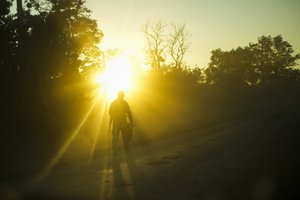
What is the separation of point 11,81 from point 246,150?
9074 mm

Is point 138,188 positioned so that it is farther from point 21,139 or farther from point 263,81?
point 263,81

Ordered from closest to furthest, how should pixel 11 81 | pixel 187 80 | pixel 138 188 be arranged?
pixel 138 188 < pixel 11 81 < pixel 187 80

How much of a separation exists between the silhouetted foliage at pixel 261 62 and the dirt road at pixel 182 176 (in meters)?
102

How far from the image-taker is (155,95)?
41.9 m

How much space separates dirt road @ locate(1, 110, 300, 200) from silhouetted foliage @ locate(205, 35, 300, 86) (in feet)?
334

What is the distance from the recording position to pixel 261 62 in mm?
124375

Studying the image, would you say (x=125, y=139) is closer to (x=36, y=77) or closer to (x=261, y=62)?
(x=36, y=77)

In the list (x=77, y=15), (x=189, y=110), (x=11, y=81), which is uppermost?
(x=77, y=15)

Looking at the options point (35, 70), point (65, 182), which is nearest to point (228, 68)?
point (35, 70)

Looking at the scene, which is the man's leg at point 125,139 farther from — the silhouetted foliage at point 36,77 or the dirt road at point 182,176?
the silhouetted foliage at point 36,77

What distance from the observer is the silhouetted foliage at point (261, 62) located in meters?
119

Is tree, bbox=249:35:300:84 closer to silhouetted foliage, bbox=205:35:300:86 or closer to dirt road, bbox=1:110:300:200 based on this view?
Answer: silhouetted foliage, bbox=205:35:300:86

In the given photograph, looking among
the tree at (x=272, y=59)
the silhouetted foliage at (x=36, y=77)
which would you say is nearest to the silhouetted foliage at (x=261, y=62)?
the tree at (x=272, y=59)

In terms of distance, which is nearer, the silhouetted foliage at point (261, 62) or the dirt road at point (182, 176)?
the dirt road at point (182, 176)
